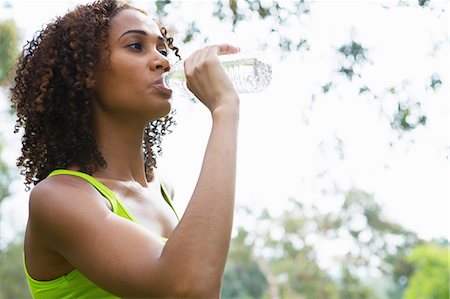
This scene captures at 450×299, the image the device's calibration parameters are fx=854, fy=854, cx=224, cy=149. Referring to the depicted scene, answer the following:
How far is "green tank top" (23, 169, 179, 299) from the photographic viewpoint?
1.70m

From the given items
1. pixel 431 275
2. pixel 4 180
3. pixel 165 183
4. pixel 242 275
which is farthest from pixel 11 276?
pixel 165 183

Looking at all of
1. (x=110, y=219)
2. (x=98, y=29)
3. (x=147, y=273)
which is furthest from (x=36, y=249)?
(x=98, y=29)

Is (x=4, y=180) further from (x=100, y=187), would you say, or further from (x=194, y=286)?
(x=194, y=286)

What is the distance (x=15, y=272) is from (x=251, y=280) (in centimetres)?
902

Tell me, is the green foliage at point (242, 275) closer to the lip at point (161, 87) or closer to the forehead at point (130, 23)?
the forehead at point (130, 23)

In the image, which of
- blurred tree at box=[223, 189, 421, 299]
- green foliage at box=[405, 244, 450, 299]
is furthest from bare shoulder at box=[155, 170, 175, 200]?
blurred tree at box=[223, 189, 421, 299]

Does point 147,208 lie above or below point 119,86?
below

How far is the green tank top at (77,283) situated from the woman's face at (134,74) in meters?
0.18

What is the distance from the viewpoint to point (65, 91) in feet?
6.34

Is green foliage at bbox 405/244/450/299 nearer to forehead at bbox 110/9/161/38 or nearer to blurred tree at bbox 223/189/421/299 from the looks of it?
blurred tree at bbox 223/189/421/299

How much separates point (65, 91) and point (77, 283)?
1.52 ft

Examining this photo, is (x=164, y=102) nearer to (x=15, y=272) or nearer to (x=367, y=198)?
(x=15, y=272)

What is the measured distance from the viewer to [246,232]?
29.3m

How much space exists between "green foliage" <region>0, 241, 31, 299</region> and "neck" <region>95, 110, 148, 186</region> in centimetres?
2217
